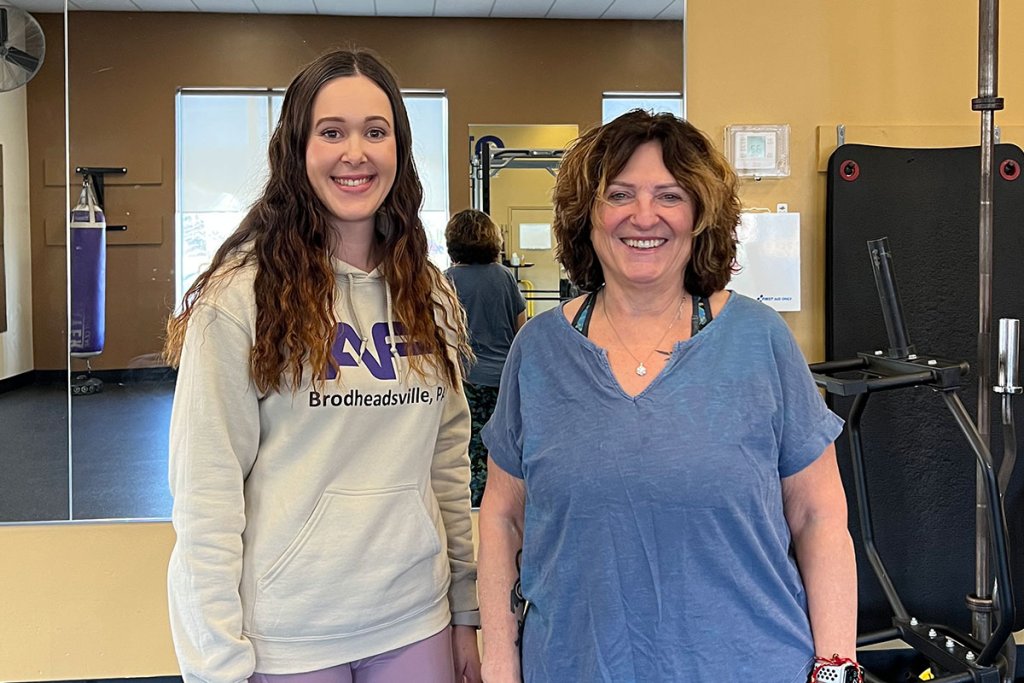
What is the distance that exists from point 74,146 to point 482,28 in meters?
Answer: 1.24

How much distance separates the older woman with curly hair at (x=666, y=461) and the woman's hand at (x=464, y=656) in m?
0.18

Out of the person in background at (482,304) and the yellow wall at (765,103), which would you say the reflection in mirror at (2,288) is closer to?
the yellow wall at (765,103)

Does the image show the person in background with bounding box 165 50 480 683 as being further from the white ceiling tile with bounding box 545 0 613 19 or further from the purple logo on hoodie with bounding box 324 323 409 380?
the white ceiling tile with bounding box 545 0 613 19

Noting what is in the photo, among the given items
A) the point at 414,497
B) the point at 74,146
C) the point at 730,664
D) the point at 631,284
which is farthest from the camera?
the point at 74,146

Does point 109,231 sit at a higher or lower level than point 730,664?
higher

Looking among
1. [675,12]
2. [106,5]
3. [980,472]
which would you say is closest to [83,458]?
[106,5]

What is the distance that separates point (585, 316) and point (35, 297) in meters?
1.98

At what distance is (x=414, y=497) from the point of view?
4.58 ft

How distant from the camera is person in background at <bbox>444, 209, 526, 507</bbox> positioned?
8.35 ft

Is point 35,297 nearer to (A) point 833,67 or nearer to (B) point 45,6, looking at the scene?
(B) point 45,6

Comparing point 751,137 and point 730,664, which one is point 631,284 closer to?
point 730,664

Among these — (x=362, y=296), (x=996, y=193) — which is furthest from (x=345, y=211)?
(x=996, y=193)

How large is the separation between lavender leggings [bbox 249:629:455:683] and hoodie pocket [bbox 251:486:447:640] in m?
0.06

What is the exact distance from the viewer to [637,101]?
8.65 feet
